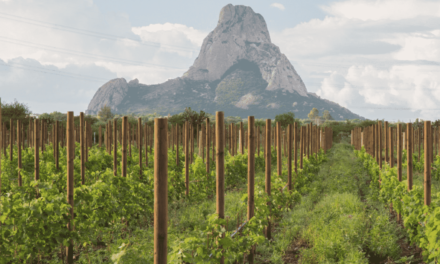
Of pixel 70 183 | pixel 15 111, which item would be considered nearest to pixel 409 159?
pixel 70 183

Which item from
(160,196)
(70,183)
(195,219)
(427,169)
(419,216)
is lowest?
(195,219)

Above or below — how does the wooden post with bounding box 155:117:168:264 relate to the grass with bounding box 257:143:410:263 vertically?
above

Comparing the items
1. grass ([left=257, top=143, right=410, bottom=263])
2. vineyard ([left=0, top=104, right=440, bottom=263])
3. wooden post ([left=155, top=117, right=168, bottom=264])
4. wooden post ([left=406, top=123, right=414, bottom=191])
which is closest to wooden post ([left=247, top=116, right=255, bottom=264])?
vineyard ([left=0, top=104, right=440, bottom=263])

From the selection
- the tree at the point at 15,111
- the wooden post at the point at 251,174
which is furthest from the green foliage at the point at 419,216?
the tree at the point at 15,111

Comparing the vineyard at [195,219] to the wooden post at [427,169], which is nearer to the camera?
the vineyard at [195,219]

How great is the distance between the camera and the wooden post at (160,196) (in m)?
2.47

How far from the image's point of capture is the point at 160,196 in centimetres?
250

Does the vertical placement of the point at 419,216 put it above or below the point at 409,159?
below

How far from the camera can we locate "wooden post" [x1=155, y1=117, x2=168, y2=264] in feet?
8.11

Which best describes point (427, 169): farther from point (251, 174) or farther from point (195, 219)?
point (195, 219)

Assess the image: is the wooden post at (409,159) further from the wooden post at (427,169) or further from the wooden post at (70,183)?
the wooden post at (70,183)

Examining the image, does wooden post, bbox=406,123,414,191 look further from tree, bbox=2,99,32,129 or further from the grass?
tree, bbox=2,99,32,129

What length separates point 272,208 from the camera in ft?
21.2

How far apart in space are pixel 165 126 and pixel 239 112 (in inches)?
7306
